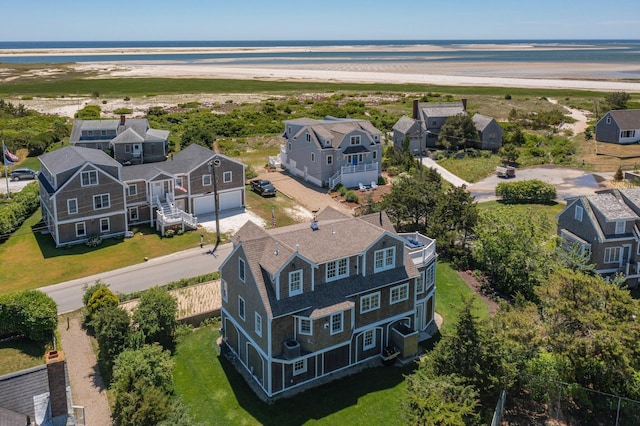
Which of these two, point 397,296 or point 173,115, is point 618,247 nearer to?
point 397,296

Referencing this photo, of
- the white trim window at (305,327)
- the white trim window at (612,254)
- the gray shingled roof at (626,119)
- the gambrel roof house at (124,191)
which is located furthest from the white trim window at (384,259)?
the gray shingled roof at (626,119)

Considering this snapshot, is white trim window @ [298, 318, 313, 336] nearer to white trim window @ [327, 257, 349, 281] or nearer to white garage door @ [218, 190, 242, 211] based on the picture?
white trim window @ [327, 257, 349, 281]

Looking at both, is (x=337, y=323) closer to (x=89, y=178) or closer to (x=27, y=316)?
(x=27, y=316)

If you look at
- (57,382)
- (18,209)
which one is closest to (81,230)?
(18,209)

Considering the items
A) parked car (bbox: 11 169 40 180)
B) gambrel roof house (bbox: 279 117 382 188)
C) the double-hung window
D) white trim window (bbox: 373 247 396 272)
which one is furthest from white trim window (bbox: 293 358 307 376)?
parked car (bbox: 11 169 40 180)

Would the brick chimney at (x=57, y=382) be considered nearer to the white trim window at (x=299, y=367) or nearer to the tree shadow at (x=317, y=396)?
the tree shadow at (x=317, y=396)

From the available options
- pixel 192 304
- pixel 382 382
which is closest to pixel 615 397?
pixel 382 382
